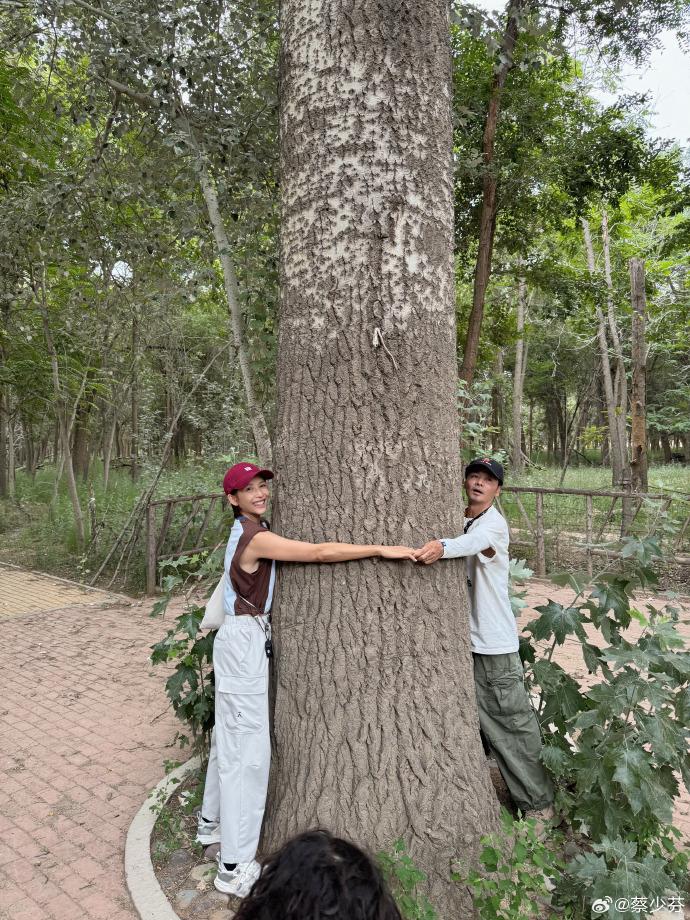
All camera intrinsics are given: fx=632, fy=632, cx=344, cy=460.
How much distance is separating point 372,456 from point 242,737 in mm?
1313

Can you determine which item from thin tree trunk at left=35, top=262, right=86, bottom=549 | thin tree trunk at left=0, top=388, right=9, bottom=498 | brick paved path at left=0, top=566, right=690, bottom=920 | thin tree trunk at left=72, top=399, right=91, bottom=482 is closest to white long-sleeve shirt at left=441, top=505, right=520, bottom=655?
brick paved path at left=0, top=566, right=690, bottom=920

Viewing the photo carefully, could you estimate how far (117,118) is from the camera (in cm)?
592

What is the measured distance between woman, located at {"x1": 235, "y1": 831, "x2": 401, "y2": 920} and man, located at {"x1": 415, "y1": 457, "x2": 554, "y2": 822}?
179 centimetres

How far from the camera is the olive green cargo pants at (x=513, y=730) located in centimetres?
292

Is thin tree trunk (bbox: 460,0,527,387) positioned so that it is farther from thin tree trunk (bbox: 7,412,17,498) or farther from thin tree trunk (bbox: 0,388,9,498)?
thin tree trunk (bbox: 7,412,17,498)

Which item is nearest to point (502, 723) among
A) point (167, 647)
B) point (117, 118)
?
point (167, 647)

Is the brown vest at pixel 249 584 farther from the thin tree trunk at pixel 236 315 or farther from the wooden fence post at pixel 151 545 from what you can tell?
the wooden fence post at pixel 151 545

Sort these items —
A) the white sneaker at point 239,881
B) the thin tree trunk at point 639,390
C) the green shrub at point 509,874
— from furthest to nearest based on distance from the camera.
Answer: the thin tree trunk at point 639,390 < the white sneaker at point 239,881 < the green shrub at point 509,874

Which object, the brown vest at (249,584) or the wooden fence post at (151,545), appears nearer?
the brown vest at (249,584)

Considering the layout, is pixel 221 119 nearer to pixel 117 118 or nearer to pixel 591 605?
pixel 117 118

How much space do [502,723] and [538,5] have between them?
793cm

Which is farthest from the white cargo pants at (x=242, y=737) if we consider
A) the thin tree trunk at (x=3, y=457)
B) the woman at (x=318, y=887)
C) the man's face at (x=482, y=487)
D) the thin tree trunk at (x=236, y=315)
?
the thin tree trunk at (x=3, y=457)

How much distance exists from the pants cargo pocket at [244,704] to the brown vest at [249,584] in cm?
29

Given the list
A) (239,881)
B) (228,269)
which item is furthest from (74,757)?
(228,269)
